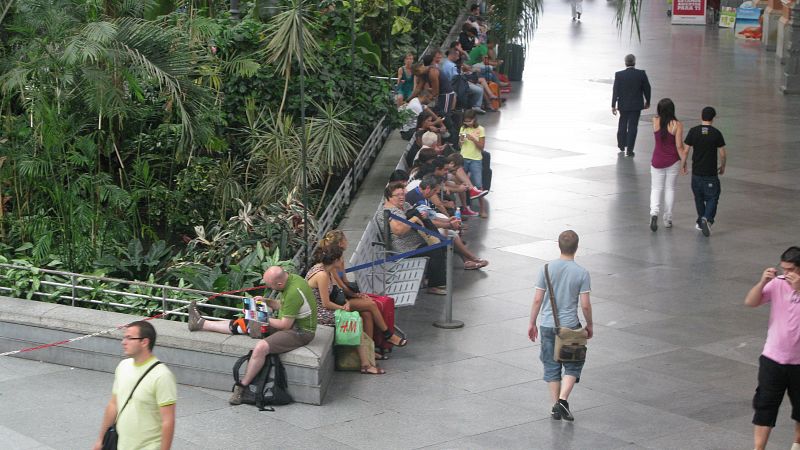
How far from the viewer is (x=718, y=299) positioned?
1191 centimetres

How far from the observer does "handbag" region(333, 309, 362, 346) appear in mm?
9758

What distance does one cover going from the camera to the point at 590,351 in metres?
10.4

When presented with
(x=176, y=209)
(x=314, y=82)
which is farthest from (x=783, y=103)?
(x=176, y=209)

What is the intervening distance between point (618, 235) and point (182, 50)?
564cm

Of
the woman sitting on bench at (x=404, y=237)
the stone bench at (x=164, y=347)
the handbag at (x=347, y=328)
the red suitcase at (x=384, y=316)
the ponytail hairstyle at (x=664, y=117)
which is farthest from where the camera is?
the ponytail hairstyle at (x=664, y=117)

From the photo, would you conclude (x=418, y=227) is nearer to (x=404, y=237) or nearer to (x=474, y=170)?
(x=404, y=237)

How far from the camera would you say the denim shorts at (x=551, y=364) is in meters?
8.79

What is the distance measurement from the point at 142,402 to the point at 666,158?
32.2 ft

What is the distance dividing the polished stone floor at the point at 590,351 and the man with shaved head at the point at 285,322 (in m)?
0.35

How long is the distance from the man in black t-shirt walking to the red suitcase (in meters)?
5.57

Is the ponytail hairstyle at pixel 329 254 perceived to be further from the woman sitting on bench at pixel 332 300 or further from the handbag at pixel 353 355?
the handbag at pixel 353 355

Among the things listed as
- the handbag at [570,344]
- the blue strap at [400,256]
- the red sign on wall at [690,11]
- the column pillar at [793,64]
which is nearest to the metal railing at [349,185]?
the blue strap at [400,256]

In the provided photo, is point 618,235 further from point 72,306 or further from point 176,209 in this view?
point 72,306

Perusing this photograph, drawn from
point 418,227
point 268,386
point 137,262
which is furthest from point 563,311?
point 137,262
